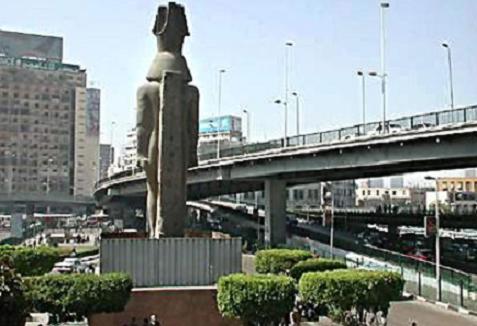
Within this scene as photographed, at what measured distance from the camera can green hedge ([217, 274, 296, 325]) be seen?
71.7ft

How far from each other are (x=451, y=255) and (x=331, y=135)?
28511 mm

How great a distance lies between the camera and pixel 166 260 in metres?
24.3

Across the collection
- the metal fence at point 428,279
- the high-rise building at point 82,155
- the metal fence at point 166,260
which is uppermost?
the high-rise building at point 82,155

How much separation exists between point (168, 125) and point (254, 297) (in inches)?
307

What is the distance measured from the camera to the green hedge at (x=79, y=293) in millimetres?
21547

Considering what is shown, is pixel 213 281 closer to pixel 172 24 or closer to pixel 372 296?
pixel 372 296

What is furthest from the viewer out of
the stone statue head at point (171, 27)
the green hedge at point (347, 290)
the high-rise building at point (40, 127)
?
the high-rise building at point (40, 127)

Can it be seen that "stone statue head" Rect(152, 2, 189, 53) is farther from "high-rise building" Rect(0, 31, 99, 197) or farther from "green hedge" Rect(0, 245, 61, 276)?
"high-rise building" Rect(0, 31, 99, 197)

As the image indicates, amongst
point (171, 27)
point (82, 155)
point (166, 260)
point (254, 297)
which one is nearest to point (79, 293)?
point (166, 260)

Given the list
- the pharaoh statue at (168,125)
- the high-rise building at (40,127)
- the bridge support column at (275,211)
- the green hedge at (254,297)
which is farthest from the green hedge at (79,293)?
the high-rise building at (40,127)

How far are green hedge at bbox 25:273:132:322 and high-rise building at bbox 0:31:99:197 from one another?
485 ft

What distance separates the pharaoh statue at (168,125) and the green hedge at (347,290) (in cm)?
524

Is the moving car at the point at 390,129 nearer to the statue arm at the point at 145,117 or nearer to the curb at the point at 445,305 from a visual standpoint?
the curb at the point at 445,305

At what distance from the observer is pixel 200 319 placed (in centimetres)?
2336
